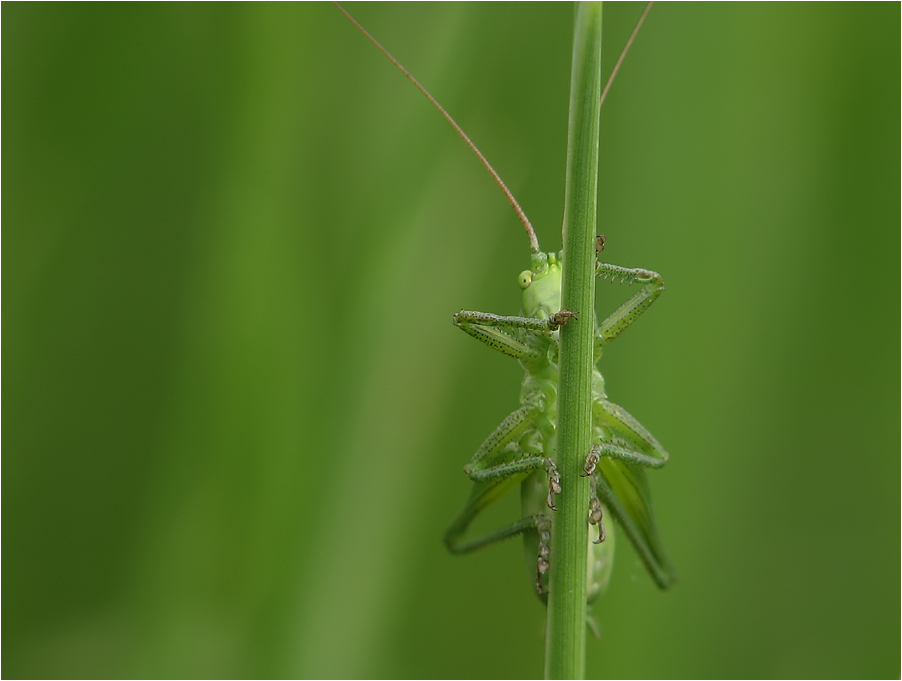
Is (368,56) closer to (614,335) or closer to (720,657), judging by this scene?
(614,335)

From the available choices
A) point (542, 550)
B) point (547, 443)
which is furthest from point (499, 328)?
point (542, 550)

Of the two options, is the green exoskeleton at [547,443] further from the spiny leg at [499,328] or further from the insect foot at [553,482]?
the insect foot at [553,482]

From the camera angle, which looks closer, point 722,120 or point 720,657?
point 722,120

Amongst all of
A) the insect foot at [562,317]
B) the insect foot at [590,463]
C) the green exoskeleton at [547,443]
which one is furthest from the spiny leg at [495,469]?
the insect foot at [562,317]

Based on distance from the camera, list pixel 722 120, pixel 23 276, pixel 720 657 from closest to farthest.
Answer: pixel 23 276 < pixel 722 120 < pixel 720 657

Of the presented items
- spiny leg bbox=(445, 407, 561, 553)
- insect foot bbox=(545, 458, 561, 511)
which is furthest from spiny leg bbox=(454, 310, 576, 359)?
insect foot bbox=(545, 458, 561, 511)

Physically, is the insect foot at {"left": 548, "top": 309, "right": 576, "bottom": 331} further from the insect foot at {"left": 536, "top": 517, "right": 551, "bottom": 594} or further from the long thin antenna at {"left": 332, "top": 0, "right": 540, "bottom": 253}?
the insect foot at {"left": 536, "top": 517, "right": 551, "bottom": 594}

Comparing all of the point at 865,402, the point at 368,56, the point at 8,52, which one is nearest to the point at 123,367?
the point at 8,52
